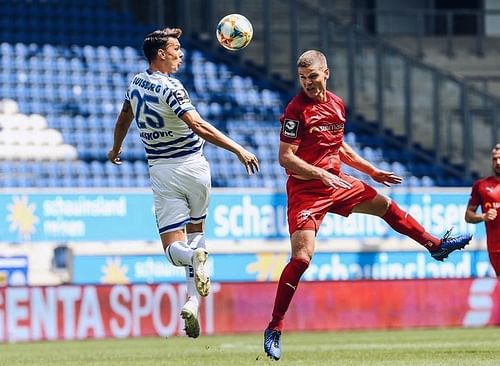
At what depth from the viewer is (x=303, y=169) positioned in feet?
33.4

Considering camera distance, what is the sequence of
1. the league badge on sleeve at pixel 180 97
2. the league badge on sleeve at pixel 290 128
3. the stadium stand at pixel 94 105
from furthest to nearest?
the stadium stand at pixel 94 105 < the league badge on sleeve at pixel 290 128 < the league badge on sleeve at pixel 180 97

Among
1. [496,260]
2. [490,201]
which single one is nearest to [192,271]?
[496,260]

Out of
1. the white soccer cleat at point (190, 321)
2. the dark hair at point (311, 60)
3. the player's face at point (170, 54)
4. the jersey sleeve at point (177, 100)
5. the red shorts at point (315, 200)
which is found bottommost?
the white soccer cleat at point (190, 321)

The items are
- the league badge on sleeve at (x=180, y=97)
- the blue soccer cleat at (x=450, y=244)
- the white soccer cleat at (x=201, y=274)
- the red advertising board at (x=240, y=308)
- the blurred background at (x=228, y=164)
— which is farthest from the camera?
the blurred background at (x=228, y=164)

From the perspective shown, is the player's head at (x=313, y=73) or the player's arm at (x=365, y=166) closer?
the player's head at (x=313, y=73)

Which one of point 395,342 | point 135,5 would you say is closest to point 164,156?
point 395,342

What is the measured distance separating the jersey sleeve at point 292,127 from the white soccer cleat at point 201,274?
3.88 ft

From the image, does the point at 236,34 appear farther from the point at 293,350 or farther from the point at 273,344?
the point at 293,350

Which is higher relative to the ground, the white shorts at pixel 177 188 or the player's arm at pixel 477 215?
the white shorts at pixel 177 188

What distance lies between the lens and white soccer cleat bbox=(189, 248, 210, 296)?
9820 mm

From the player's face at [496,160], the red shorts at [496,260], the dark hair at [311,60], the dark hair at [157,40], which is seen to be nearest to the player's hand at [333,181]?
the dark hair at [311,60]

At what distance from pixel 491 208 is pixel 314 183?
171 inches

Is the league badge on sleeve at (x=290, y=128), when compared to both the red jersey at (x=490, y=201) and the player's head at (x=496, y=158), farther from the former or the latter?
the red jersey at (x=490, y=201)

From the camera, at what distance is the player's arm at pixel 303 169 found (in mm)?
10094
